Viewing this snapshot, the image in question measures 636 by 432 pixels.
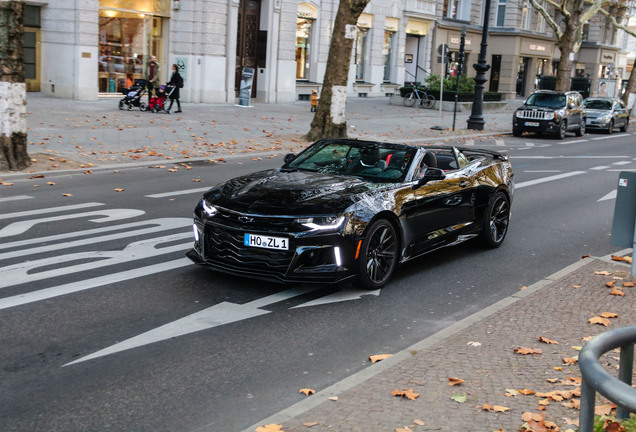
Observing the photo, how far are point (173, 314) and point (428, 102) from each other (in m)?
33.2

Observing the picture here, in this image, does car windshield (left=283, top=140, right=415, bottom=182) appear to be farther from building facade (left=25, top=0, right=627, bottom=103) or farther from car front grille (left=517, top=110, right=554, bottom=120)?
car front grille (left=517, top=110, right=554, bottom=120)

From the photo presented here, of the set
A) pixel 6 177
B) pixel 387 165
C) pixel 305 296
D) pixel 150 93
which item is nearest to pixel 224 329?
pixel 305 296

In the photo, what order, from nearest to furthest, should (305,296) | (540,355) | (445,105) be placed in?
(540,355), (305,296), (445,105)

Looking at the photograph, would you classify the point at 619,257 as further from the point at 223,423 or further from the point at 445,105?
the point at 445,105

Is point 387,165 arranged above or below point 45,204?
above

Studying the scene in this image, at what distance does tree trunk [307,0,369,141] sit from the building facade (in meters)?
Result: 8.85

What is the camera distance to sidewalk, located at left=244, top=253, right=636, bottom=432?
15.1 feet

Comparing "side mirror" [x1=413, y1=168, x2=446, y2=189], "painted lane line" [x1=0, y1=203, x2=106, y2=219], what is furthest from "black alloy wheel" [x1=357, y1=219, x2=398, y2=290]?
"painted lane line" [x1=0, y1=203, x2=106, y2=219]

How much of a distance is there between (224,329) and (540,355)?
2.51 metres

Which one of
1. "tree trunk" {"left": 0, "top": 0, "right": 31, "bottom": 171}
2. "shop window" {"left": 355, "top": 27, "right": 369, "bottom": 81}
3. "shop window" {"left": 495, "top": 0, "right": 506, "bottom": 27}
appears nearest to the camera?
"tree trunk" {"left": 0, "top": 0, "right": 31, "bottom": 171}

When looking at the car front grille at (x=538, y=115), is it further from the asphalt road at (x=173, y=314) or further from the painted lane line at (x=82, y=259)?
the painted lane line at (x=82, y=259)

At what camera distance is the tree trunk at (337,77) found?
2189 centimetres

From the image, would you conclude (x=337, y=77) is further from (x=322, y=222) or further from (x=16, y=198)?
(x=322, y=222)

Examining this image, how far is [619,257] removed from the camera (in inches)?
372
